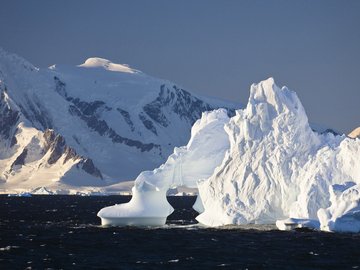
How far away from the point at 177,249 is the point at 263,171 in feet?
Answer: 65.0

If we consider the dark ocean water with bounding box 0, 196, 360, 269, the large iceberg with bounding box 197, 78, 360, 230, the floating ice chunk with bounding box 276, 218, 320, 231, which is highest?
the large iceberg with bounding box 197, 78, 360, 230

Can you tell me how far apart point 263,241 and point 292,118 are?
60.5 ft

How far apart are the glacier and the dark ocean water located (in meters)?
2.23

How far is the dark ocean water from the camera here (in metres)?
57.0

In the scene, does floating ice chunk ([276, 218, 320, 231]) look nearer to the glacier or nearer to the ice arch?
the glacier

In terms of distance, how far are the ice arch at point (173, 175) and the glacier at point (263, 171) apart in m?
0.11

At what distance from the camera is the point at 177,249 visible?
65.8m

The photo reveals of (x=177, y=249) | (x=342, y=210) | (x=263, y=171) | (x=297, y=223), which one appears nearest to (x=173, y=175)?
(x=263, y=171)

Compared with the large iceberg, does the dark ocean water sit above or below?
below

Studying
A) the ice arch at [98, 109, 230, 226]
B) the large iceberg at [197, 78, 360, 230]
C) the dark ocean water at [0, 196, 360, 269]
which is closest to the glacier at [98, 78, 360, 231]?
the large iceberg at [197, 78, 360, 230]

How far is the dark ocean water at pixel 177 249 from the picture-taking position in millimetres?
56969

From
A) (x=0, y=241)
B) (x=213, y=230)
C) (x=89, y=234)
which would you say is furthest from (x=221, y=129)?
(x=0, y=241)

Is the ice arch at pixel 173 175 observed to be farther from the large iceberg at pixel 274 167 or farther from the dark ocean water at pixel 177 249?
the large iceberg at pixel 274 167

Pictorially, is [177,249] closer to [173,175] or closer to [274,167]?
[274,167]
